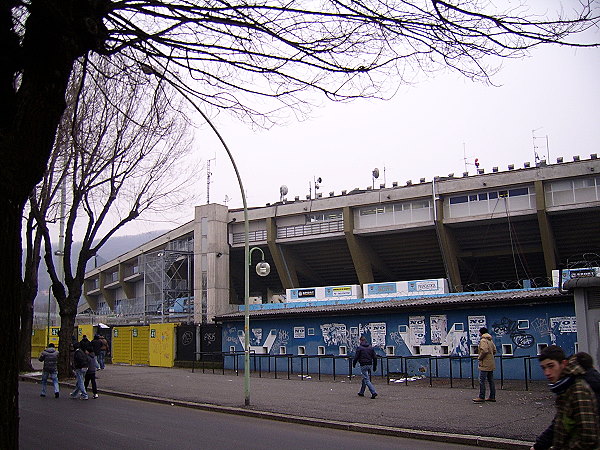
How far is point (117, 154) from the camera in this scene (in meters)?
22.6

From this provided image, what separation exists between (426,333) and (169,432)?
13293mm

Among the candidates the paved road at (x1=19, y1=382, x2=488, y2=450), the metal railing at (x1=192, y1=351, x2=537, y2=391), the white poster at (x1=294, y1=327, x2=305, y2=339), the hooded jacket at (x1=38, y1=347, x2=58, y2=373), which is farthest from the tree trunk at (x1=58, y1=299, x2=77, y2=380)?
the white poster at (x1=294, y1=327, x2=305, y2=339)

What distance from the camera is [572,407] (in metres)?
4.49

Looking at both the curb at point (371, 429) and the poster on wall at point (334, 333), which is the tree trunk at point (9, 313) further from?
the poster on wall at point (334, 333)

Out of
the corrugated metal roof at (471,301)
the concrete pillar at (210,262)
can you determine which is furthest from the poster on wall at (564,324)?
the concrete pillar at (210,262)

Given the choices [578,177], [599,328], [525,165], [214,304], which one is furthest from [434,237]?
[599,328]

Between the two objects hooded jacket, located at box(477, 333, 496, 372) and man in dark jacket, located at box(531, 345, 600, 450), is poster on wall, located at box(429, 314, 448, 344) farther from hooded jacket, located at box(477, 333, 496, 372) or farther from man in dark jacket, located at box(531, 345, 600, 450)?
man in dark jacket, located at box(531, 345, 600, 450)

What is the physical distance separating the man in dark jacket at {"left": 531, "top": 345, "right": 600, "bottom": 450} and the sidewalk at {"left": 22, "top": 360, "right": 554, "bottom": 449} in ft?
19.7

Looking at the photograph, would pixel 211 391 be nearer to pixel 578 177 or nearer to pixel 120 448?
pixel 120 448

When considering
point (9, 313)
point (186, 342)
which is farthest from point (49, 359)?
point (9, 313)

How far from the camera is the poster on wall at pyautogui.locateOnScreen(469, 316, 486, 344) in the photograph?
2183 cm

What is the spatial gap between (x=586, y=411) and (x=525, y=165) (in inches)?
1729

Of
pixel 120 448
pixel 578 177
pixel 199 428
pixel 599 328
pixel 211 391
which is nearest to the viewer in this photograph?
pixel 120 448

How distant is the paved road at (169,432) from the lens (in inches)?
417
